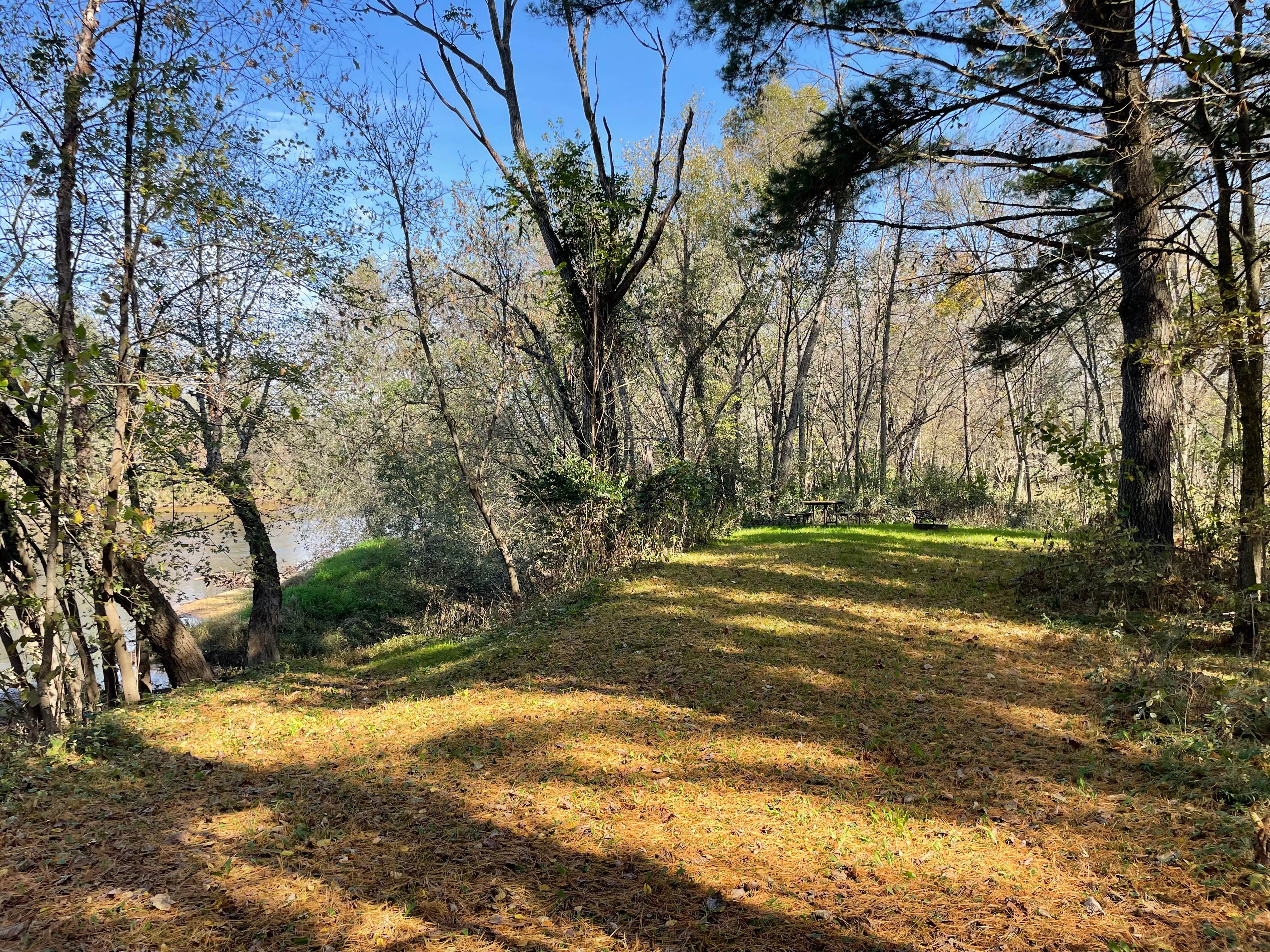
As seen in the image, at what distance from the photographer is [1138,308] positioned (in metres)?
6.24

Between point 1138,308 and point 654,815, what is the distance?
21.5 feet

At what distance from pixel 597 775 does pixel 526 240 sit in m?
9.90

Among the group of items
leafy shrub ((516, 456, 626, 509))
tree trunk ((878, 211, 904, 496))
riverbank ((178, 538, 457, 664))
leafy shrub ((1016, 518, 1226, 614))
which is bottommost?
riverbank ((178, 538, 457, 664))

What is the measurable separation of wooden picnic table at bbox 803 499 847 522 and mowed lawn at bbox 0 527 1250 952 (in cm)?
812

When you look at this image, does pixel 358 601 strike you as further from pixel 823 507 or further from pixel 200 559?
pixel 823 507

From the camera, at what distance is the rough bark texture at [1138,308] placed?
5746 millimetres

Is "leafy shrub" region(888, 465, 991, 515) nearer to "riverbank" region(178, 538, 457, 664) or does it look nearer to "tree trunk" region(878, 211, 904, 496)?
"tree trunk" region(878, 211, 904, 496)

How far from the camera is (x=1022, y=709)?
14.4ft

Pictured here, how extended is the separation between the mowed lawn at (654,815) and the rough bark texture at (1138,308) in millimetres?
1728

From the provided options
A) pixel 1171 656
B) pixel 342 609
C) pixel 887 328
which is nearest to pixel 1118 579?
pixel 1171 656

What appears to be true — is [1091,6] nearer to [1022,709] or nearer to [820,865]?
[1022,709]

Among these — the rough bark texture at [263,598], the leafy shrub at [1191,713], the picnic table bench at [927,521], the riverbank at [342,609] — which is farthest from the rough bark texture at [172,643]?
the picnic table bench at [927,521]

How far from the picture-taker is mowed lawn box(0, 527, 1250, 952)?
247 centimetres

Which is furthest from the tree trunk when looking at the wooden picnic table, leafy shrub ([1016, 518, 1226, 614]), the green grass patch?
the green grass patch
